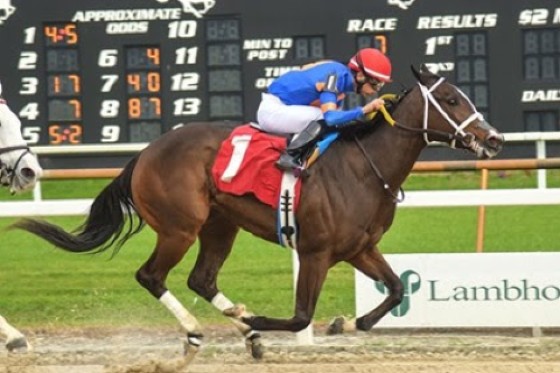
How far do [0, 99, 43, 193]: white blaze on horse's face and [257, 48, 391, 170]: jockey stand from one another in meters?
1.11

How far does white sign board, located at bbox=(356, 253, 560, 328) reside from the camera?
6676 mm

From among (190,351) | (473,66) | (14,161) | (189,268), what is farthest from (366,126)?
(473,66)

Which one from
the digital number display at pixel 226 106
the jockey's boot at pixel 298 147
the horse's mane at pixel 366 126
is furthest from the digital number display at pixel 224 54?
the jockey's boot at pixel 298 147

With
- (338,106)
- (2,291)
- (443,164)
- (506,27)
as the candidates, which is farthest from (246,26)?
(338,106)

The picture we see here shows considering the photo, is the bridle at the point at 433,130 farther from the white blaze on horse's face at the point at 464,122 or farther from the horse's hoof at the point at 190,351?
the horse's hoof at the point at 190,351

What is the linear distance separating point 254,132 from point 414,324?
4.63 ft

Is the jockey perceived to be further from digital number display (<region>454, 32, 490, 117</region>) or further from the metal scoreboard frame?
digital number display (<region>454, 32, 490, 117</region>)

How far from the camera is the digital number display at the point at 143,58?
470 inches

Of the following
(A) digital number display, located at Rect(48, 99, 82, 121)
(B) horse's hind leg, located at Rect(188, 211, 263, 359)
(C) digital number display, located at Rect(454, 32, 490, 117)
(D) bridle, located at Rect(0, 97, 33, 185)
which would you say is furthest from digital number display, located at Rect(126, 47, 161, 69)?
(D) bridle, located at Rect(0, 97, 33, 185)

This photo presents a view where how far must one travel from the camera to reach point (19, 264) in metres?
9.68

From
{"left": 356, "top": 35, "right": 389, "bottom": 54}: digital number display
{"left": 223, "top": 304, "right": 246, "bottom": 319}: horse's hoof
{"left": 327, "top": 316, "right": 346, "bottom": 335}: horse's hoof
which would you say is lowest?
{"left": 327, "top": 316, "right": 346, "bottom": 335}: horse's hoof

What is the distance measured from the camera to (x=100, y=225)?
6.45 m

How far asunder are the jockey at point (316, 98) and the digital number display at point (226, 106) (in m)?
5.67

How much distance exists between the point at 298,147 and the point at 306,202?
0.26 m
